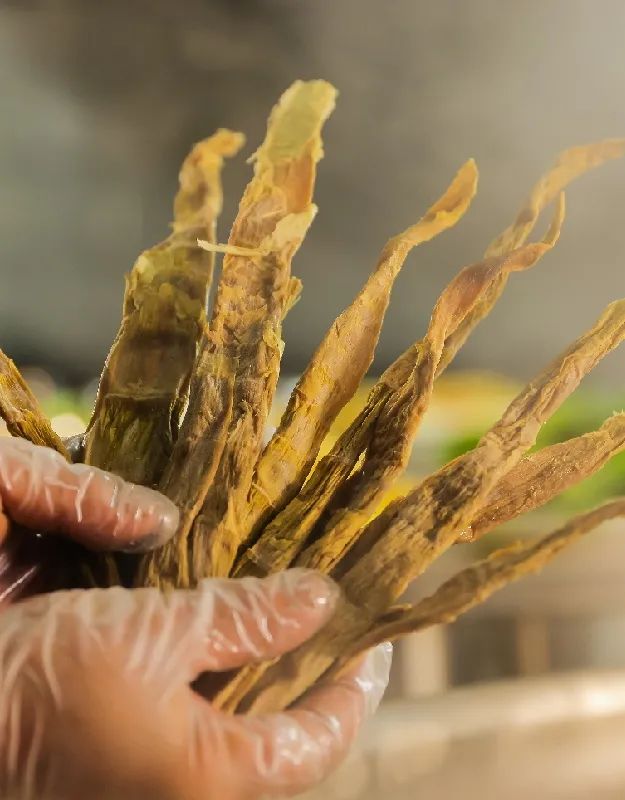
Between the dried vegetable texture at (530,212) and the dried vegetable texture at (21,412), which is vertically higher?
the dried vegetable texture at (530,212)

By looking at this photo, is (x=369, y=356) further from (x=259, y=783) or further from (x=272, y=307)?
(x=259, y=783)

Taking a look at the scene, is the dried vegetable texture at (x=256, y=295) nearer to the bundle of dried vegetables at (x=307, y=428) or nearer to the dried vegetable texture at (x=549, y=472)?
the bundle of dried vegetables at (x=307, y=428)

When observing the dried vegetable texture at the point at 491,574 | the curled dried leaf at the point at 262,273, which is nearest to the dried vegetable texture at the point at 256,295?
the curled dried leaf at the point at 262,273

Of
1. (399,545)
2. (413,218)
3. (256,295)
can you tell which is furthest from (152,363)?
(413,218)

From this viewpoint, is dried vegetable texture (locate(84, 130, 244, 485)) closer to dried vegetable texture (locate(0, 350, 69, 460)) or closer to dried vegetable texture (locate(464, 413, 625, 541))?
dried vegetable texture (locate(0, 350, 69, 460))

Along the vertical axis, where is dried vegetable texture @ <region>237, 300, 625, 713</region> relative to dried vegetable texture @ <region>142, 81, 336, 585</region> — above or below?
below

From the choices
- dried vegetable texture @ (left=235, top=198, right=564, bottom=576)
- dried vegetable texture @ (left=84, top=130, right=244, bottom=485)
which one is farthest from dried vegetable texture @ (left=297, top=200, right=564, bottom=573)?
dried vegetable texture @ (left=84, top=130, right=244, bottom=485)
